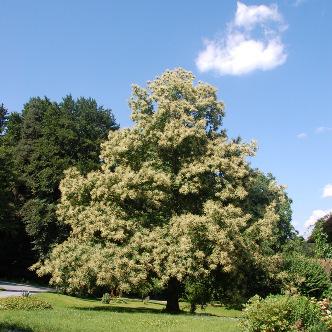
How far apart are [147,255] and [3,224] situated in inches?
1305

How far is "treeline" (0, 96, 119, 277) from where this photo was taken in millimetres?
55406

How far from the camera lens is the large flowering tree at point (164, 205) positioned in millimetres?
29266

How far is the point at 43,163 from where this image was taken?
57094mm

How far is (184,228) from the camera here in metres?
29.2

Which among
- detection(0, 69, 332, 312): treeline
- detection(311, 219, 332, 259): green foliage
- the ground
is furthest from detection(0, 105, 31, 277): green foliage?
detection(311, 219, 332, 259): green foliage

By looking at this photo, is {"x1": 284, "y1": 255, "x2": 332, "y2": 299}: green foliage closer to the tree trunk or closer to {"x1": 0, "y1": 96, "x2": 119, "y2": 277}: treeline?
the tree trunk

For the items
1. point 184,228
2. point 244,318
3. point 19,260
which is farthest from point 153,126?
point 19,260

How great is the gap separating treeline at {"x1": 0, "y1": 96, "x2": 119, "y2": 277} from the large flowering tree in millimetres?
19938

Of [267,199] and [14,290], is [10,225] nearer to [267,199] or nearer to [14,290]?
[14,290]

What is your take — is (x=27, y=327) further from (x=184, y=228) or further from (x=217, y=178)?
(x=217, y=178)

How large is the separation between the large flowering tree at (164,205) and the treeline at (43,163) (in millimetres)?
19938

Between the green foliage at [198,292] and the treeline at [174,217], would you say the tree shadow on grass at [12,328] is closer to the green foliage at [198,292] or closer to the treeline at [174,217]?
the treeline at [174,217]

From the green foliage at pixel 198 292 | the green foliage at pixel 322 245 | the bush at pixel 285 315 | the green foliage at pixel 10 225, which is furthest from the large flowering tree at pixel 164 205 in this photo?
the green foliage at pixel 10 225

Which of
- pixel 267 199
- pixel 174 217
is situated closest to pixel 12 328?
pixel 174 217
